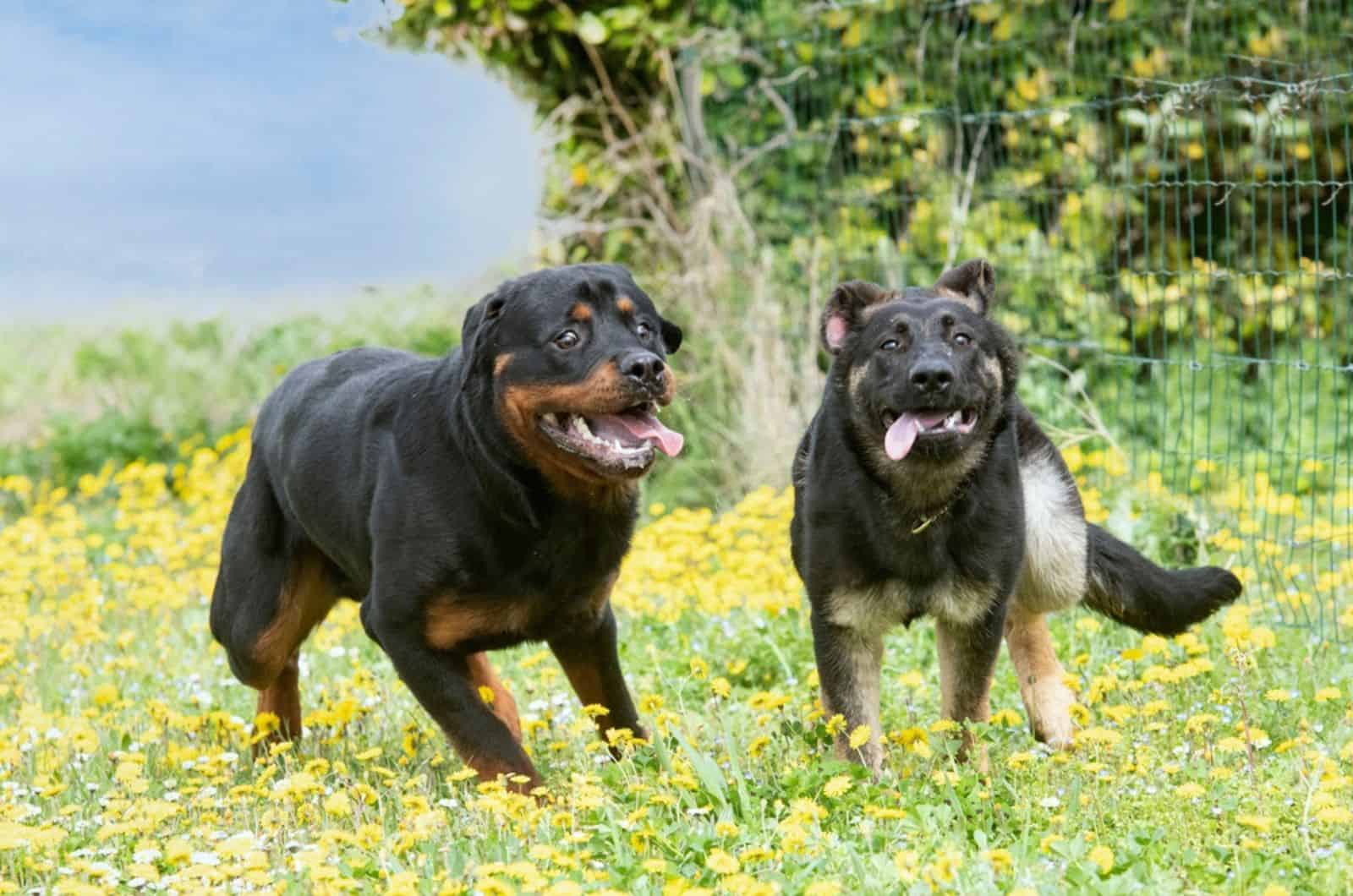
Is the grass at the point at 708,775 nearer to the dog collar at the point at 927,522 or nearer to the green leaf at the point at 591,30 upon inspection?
the dog collar at the point at 927,522

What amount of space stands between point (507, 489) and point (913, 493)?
3.89ft

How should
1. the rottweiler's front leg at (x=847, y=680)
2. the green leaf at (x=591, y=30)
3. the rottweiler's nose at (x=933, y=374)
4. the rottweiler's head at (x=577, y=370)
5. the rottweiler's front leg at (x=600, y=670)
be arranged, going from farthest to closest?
the green leaf at (x=591, y=30), the rottweiler's front leg at (x=600, y=670), the rottweiler's front leg at (x=847, y=680), the rottweiler's head at (x=577, y=370), the rottweiler's nose at (x=933, y=374)

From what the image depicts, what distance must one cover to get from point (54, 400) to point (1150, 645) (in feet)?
36.0

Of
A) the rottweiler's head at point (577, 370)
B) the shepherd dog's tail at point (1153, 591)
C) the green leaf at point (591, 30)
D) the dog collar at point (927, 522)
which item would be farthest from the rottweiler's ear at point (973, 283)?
the green leaf at point (591, 30)

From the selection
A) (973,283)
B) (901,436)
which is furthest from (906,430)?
(973,283)

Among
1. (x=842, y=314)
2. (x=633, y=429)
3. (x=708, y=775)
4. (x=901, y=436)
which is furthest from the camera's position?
(x=842, y=314)

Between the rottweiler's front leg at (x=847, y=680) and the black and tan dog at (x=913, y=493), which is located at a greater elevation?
the black and tan dog at (x=913, y=493)

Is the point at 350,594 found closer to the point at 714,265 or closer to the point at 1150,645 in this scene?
the point at 1150,645

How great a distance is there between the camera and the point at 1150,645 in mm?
5594

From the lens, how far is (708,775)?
4535 mm

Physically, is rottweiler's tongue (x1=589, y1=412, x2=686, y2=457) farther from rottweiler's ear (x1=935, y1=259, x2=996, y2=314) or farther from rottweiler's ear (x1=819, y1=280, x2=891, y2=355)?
rottweiler's ear (x1=935, y1=259, x2=996, y2=314)

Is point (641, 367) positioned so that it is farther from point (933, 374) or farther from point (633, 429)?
point (933, 374)

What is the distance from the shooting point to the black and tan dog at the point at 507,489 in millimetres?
4867

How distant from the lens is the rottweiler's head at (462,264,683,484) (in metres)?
4.78
